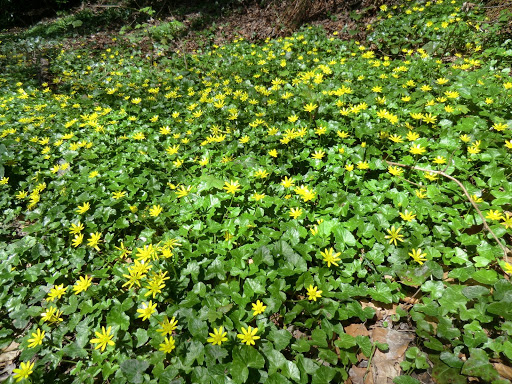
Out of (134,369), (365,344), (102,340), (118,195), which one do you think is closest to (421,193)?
(365,344)

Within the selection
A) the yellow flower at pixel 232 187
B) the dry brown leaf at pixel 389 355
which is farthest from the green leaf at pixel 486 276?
the yellow flower at pixel 232 187

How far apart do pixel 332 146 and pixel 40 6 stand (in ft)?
59.6

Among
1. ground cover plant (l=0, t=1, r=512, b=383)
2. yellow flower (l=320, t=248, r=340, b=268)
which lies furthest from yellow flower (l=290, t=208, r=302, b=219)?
yellow flower (l=320, t=248, r=340, b=268)

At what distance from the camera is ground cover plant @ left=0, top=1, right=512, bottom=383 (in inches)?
61.0

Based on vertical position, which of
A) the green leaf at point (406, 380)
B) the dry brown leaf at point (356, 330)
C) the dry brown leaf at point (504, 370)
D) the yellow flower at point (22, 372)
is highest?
the yellow flower at point (22, 372)

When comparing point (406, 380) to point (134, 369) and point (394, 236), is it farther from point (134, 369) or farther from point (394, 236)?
point (134, 369)

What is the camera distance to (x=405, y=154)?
2.75m

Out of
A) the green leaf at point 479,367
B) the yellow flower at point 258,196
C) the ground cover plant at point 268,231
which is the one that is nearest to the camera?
the green leaf at point 479,367

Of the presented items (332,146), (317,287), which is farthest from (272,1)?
(317,287)

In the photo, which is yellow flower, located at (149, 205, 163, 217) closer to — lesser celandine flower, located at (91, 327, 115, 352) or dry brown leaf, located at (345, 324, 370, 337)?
Answer: lesser celandine flower, located at (91, 327, 115, 352)

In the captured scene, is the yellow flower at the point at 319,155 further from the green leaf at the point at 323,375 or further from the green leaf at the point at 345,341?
the green leaf at the point at 323,375

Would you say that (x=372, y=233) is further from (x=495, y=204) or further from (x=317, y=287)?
(x=495, y=204)

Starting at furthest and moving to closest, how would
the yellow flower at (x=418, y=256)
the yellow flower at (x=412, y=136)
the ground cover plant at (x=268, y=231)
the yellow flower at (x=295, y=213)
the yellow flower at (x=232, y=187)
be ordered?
the yellow flower at (x=412, y=136)
the yellow flower at (x=232, y=187)
the yellow flower at (x=295, y=213)
the yellow flower at (x=418, y=256)
the ground cover plant at (x=268, y=231)

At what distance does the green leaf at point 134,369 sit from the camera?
1.49 m
